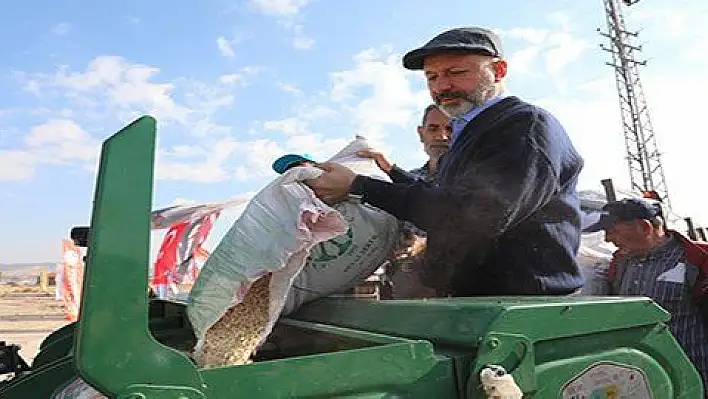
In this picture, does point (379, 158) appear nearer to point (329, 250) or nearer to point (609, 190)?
point (329, 250)

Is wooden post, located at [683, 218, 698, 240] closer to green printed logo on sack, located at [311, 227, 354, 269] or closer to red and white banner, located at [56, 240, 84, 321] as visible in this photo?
green printed logo on sack, located at [311, 227, 354, 269]

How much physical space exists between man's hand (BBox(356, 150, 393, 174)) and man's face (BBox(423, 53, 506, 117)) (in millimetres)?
677

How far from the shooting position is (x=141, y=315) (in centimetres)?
121

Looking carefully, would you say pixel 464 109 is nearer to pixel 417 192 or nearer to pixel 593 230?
pixel 417 192

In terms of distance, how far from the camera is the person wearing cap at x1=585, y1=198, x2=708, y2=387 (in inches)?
151

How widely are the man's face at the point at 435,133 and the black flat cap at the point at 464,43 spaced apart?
1.35 meters

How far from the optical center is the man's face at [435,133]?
13.1 feet

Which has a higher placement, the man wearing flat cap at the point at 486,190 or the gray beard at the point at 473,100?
the gray beard at the point at 473,100

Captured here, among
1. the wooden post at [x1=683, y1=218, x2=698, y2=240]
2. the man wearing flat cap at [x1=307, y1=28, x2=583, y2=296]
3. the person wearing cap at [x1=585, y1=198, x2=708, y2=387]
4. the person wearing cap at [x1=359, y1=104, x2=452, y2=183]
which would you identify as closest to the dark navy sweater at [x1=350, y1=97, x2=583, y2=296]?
the man wearing flat cap at [x1=307, y1=28, x2=583, y2=296]

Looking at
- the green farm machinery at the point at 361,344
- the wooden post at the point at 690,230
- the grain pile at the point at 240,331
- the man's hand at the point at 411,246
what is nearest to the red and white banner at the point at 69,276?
the green farm machinery at the point at 361,344

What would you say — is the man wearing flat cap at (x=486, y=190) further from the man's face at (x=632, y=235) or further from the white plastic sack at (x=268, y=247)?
the man's face at (x=632, y=235)

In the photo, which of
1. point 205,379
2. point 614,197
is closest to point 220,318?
point 205,379

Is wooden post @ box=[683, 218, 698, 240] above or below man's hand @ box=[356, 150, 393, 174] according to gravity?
below

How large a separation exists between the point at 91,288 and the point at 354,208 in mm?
1248
